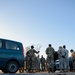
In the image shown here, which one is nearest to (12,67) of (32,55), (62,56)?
(32,55)

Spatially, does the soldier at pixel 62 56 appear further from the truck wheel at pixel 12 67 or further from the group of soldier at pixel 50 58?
the truck wheel at pixel 12 67

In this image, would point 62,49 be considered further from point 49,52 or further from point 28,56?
point 28,56

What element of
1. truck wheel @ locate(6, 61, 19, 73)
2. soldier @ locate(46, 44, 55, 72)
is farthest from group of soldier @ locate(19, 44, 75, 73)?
truck wheel @ locate(6, 61, 19, 73)

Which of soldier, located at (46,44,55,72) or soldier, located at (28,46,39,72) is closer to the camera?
soldier, located at (28,46,39,72)

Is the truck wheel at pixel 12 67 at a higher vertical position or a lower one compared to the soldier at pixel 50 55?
lower

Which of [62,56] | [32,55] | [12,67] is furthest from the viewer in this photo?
[62,56]

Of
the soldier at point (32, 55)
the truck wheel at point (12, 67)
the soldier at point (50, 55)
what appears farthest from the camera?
the soldier at point (50, 55)

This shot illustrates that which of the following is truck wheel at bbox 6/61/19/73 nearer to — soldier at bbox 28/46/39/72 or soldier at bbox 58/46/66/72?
soldier at bbox 28/46/39/72

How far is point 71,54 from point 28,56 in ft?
12.6

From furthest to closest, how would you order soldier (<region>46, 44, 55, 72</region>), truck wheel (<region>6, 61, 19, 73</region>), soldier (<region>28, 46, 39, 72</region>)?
soldier (<region>46, 44, 55, 72</region>), soldier (<region>28, 46, 39, 72</region>), truck wheel (<region>6, 61, 19, 73</region>)

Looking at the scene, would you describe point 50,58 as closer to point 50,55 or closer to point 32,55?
point 50,55

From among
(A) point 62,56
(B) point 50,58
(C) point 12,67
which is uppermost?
(A) point 62,56

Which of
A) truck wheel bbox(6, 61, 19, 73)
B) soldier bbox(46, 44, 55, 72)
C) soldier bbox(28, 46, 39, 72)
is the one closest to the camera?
truck wheel bbox(6, 61, 19, 73)

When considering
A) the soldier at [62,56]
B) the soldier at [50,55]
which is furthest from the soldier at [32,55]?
the soldier at [62,56]
